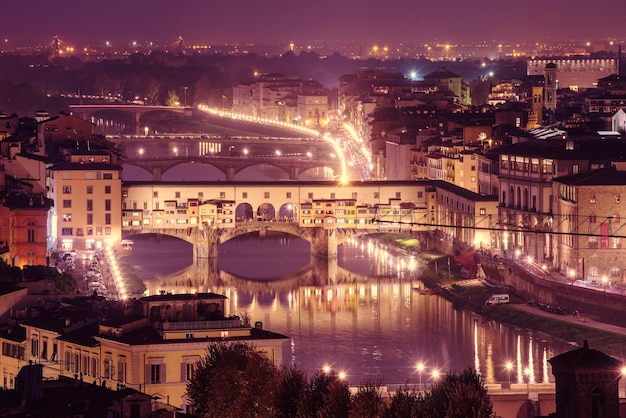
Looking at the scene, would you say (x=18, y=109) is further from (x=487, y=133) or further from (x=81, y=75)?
(x=487, y=133)

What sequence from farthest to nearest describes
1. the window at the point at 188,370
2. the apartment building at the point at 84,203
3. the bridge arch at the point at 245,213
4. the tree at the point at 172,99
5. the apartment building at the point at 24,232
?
the tree at the point at 172,99
the bridge arch at the point at 245,213
the apartment building at the point at 84,203
the apartment building at the point at 24,232
the window at the point at 188,370

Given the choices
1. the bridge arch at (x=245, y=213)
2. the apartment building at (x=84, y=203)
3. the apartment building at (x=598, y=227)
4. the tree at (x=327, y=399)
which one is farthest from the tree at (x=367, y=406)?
the bridge arch at (x=245, y=213)

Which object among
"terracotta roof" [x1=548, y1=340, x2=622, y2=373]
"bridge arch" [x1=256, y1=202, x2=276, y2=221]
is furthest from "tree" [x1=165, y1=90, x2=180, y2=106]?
"terracotta roof" [x1=548, y1=340, x2=622, y2=373]

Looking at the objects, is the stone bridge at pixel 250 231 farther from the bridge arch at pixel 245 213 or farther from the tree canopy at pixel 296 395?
the tree canopy at pixel 296 395

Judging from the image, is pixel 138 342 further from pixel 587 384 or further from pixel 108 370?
pixel 587 384

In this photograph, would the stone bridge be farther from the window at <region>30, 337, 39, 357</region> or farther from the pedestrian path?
the window at <region>30, 337, 39, 357</region>
